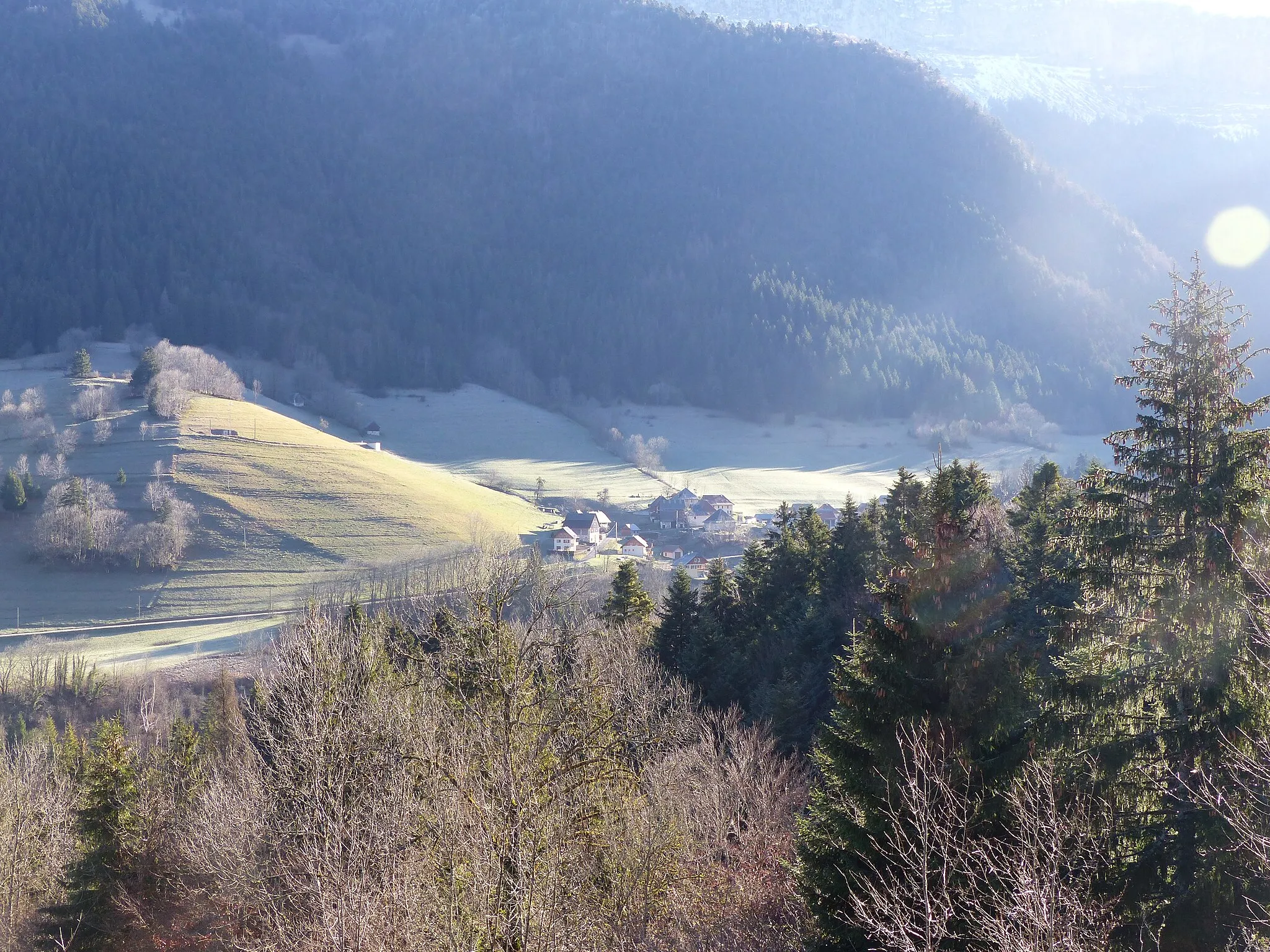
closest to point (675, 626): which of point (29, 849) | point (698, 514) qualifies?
point (29, 849)

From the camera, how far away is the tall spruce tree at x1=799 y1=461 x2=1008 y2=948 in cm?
1316

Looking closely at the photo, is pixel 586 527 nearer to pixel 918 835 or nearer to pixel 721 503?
pixel 721 503

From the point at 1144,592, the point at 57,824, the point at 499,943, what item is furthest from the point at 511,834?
the point at 57,824

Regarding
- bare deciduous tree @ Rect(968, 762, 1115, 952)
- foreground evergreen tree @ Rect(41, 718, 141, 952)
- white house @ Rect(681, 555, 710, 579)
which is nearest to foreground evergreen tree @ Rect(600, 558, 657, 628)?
foreground evergreen tree @ Rect(41, 718, 141, 952)

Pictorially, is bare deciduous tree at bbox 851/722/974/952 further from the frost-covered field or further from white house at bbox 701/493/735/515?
the frost-covered field

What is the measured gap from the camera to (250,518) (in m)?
102

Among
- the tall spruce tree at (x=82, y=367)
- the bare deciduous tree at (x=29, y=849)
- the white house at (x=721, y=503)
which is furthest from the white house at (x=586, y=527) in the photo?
the tall spruce tree at (x=82, y=367)

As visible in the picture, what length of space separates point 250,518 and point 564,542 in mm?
34561

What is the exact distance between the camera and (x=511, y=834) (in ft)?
41.2

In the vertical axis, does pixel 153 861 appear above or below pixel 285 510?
below

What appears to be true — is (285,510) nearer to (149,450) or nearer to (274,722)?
(149,450)

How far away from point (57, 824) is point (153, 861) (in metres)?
A: 10.0

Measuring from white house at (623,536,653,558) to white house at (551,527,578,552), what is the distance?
6733mm

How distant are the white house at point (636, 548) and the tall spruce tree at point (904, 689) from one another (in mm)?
92584
